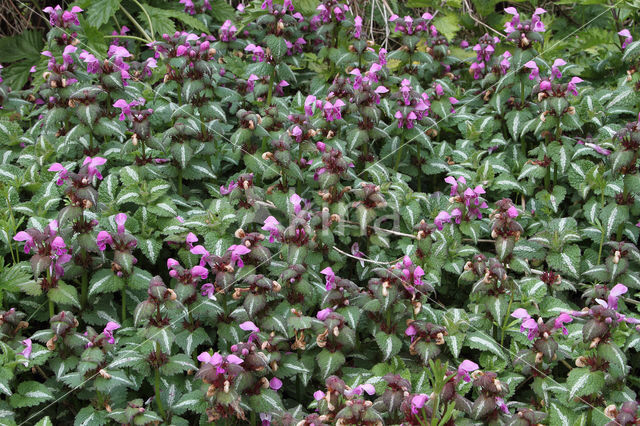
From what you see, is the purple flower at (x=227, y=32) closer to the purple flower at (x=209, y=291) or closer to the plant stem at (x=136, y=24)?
the plant stem at (x=136, y=24)

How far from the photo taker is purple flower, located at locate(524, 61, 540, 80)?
3815 mm

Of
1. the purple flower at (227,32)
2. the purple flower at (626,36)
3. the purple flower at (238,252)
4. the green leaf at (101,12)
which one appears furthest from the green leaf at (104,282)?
the purple flower at (626,36)

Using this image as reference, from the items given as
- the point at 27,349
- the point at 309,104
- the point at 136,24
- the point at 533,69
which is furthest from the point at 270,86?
the point at 27,349

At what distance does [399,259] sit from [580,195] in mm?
1117

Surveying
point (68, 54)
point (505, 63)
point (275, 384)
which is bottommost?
point (275, 384)

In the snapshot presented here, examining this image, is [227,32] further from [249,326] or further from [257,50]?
[249,326]

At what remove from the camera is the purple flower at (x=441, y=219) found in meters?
3.32

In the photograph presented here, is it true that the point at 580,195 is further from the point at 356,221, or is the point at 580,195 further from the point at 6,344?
the point at 6,344

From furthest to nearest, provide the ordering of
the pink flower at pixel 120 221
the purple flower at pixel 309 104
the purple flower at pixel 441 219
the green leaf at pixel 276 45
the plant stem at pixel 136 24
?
the plant stem at pixel 136 24
the green leaf at pixel 276 45
the purple flower at pixel 309 104
the purple flower at pixel 441 219
the pink flower at pixel 120 221

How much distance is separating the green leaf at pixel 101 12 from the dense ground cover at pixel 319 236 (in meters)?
0.03

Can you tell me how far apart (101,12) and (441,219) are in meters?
2.93

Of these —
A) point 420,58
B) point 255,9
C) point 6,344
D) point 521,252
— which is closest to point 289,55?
point 255,9

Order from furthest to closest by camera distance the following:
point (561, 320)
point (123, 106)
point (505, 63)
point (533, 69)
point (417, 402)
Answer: point (505, 63), point (533, 69), point (123, 106), point (561, 320), point (417, 402)

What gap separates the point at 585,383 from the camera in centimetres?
262
